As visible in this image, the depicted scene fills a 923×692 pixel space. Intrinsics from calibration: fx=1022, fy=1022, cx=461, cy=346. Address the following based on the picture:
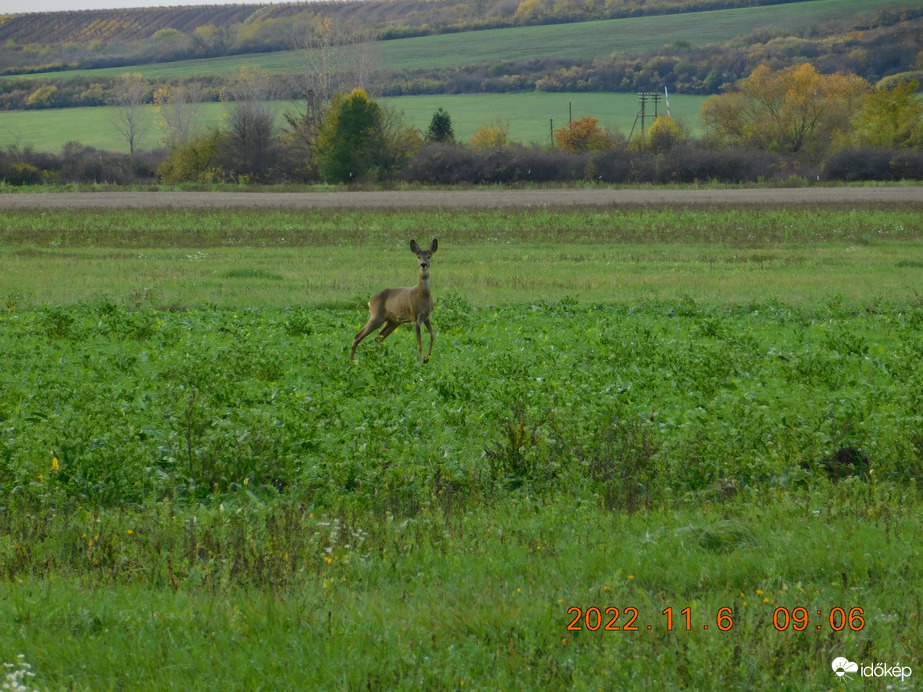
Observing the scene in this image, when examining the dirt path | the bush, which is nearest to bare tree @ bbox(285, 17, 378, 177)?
the dirt path

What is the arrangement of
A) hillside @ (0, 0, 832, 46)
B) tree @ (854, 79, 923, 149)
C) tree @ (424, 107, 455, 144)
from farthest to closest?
hillside @ (0, 0, 832, 46)
tree @ (424, 107, 455, 144)
tree @ (854, 79, 923, 149)

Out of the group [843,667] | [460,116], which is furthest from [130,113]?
[843,667]

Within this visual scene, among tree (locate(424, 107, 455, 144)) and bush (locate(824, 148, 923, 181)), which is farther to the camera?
tree (locate(424, 107, 455, 144))

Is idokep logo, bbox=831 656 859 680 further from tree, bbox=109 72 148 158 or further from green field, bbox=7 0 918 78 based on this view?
green field, bbox=7 0 918 78

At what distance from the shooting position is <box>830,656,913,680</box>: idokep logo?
4.86 meters

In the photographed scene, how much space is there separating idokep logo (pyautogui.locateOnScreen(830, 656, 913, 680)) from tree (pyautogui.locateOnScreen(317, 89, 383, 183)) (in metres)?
66.2

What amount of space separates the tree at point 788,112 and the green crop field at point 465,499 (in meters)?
64.0

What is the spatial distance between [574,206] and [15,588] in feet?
141

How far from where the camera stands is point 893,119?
249 feet

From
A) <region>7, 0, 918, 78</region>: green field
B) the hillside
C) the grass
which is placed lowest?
the grass

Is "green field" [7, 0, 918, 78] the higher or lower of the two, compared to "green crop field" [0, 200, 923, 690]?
higher

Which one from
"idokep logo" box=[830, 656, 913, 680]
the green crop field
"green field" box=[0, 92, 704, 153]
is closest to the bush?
"green field" box=[0, 92, 704, 153]

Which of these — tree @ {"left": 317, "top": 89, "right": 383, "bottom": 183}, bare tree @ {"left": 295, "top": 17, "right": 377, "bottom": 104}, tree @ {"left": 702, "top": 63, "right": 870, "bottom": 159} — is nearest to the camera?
tree @ {"left": 317, "top": 89, "right": 383, "bottom": 183}

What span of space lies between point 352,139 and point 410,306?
187 ft
